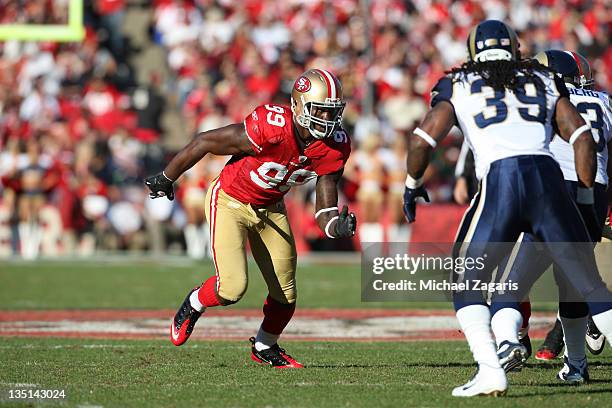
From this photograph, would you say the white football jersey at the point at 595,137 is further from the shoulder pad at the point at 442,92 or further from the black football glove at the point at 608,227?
the shoulder pad at the point at 442,92

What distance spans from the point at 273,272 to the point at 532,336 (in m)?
2.66

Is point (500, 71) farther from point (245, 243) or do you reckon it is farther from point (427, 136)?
point (245, 243)

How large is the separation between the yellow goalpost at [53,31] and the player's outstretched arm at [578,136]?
795cm

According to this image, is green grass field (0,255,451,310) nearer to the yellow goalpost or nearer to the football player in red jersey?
the yellow goalpost

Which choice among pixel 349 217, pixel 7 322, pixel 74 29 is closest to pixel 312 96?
pixel 349 217

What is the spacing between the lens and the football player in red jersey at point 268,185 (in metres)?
6.23

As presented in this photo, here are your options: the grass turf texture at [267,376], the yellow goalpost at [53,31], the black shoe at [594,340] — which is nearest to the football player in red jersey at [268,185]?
the grass turf texture at [267,376]

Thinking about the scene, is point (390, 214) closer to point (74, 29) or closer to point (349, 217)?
point (74, 29)

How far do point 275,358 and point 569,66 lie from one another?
8.39 feet

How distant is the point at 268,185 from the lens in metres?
6.46

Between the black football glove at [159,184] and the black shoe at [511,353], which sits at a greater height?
the black football glove at [159,184]

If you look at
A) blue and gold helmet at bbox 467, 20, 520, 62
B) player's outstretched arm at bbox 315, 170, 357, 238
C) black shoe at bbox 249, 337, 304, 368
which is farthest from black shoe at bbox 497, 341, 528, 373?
black shoe at bbox 249, 337, 304, 368

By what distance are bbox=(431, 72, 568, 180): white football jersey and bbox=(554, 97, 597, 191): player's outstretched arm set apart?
0.05m

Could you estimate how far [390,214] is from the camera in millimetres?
15555
